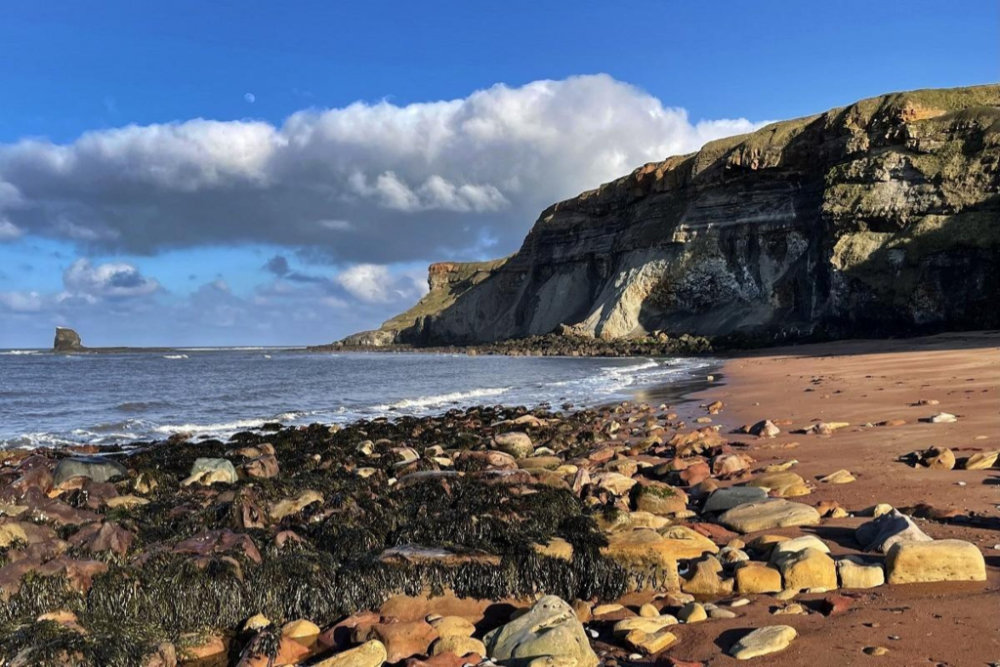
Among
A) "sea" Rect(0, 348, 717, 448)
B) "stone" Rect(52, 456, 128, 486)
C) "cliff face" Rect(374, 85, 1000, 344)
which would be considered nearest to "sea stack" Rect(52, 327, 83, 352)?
"cliff face" Rect(374, 85, 1000, 344)

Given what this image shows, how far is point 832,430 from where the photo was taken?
10594 millimetres

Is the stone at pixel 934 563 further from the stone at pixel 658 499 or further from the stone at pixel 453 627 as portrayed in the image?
the stone at pixel 453 627

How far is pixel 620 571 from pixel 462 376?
2944 cm

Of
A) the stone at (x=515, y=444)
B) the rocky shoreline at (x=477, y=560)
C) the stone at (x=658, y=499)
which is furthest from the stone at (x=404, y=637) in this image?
the stone at (x=515, y=444)

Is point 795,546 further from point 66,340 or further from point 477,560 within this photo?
point 66,340

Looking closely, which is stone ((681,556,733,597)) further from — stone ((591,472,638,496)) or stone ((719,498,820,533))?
stone ((591,472,638,496))

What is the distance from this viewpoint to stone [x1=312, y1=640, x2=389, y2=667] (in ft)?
13.0

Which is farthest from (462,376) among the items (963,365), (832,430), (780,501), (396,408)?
(780,501)

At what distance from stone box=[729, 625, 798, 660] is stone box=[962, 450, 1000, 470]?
184 inches

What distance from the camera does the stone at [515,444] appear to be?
11.2 metres

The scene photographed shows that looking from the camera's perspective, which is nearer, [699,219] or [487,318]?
[699,219]

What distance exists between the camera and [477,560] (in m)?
5.50

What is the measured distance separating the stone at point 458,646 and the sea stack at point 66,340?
159943 millimetres

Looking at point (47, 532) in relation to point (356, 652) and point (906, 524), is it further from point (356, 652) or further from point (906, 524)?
point (906, 524)
